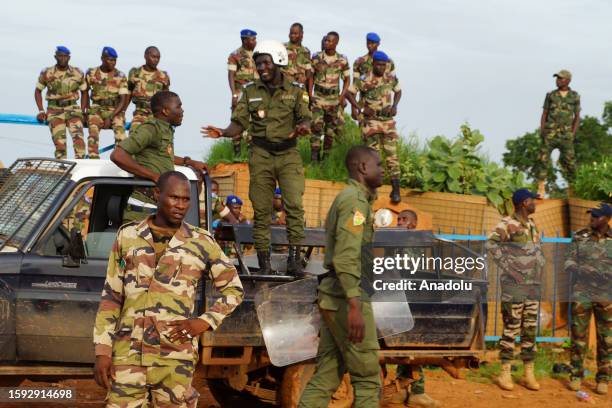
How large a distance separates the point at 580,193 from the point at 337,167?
12.2ft

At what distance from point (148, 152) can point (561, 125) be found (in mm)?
10457

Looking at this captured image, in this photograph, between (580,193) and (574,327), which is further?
(580,193)

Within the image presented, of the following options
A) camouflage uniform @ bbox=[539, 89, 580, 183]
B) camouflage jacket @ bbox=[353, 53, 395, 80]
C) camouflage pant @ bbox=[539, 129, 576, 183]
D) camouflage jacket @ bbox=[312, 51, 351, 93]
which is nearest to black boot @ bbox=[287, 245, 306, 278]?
camouflage jacket @ bbox=[353, 53, 395, 80]

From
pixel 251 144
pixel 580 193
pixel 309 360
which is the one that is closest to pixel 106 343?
pixel 309 360

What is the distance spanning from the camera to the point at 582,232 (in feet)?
36.4

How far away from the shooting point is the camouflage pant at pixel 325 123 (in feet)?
52.1

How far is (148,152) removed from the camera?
7.72 m

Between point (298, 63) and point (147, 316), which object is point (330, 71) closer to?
point (298, 63)

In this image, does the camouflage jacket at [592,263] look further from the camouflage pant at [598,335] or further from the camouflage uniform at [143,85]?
the camouflage uniform at [143,85]

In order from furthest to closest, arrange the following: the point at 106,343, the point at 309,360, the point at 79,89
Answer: the point at 79,89 < the point at 309,360 < the point at 106,343

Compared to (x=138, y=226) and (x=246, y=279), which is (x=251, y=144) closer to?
(x=246, y=279)

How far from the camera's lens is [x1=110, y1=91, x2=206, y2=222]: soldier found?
7.44 meters

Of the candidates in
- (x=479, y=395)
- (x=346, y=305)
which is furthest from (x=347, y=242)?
(x=479, y=395)

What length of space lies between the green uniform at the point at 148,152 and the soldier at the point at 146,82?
733 centimetres
